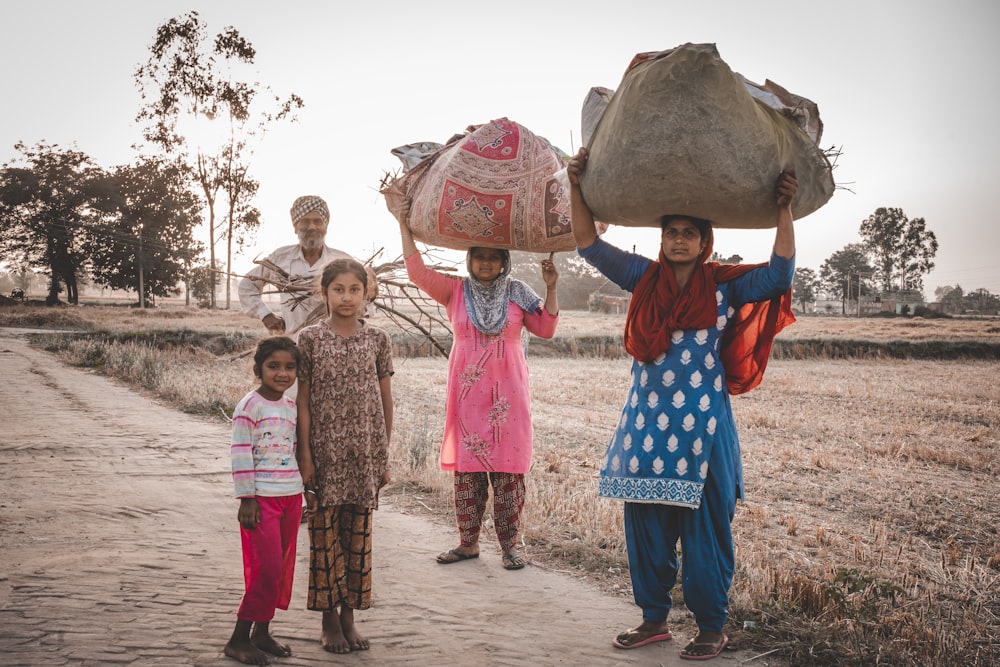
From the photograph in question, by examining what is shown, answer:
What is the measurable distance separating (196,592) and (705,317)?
2765 millimetres

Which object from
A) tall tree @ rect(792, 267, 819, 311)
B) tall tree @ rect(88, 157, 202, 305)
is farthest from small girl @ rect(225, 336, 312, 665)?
tall tree @ rect(792, 267, 819, 311)

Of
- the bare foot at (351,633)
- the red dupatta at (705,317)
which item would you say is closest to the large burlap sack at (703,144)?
the red dupatta at (705,317)

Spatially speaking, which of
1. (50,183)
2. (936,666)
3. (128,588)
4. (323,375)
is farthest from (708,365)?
(50,183)

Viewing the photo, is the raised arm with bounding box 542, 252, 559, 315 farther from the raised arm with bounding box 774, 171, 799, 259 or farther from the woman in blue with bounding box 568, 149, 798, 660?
the raised arm with bounding box 774, 171, 799, 259

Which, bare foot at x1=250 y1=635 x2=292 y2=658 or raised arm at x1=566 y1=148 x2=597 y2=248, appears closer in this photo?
bare foot at x1=250 y1=635 x2=292 y2=658

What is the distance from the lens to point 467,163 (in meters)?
3.99

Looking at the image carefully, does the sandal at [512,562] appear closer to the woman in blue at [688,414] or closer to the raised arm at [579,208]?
the woman in blue at [688,414]

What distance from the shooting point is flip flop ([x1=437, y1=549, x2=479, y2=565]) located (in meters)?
4.24

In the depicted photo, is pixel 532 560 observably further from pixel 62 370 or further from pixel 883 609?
pixel 62 370

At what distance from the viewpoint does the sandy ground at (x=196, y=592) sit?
2.97 meters

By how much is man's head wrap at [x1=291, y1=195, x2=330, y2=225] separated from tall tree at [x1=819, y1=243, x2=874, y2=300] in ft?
272

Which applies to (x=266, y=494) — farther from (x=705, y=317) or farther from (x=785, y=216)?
(x=785, y=216)

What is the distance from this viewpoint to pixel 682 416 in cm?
311

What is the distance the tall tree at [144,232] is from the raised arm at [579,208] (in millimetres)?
45479
